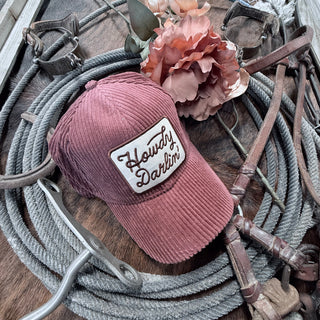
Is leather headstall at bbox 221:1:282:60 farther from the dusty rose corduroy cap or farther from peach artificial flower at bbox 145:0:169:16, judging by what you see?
the dusty rose corduroy cap

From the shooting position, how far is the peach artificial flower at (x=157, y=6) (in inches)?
20.2

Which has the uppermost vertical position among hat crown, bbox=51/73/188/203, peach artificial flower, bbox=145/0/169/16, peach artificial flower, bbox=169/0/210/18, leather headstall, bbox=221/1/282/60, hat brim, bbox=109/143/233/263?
peach artificial flower, bbox=145/0/169/16

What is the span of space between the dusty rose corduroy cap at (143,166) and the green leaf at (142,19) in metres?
0.15

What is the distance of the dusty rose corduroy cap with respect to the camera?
354mm

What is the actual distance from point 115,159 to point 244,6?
0.56m

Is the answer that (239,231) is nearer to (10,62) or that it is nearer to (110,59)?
(110,59)

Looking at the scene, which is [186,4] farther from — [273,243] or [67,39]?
[273,243]

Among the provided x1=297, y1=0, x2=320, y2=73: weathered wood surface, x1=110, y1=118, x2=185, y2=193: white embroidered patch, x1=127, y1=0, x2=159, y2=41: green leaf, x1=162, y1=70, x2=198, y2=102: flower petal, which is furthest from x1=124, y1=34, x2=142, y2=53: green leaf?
x1=297, y1=0, x2=320, y2=73: weathered wood surface

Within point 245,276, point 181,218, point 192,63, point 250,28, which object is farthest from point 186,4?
point 245,276

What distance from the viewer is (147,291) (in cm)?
45

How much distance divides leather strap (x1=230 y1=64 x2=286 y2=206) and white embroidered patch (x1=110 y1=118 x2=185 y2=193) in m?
0.16

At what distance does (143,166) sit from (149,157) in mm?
15

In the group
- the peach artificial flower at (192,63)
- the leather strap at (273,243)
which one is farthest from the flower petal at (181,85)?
the leather strap at (273,243)

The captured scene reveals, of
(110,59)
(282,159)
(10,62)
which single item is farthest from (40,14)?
(282,159)
